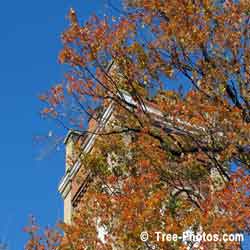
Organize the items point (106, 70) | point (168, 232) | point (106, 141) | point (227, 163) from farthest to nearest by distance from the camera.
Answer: point (106, 141) < point (106, 70) < point (227, 163) < point (168, 232)

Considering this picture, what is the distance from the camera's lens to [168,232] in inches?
480

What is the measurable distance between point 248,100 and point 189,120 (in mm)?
992

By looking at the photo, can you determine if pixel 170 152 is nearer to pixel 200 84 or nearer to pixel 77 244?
pixel 200 84

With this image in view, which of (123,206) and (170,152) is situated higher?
(170,152)

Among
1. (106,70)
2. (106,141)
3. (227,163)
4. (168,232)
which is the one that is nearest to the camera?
(168,232)

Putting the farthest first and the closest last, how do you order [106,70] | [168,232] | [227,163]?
[106,70] → [227,163] → [168,232]

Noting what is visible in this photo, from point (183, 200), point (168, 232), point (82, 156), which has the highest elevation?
point (82, 156)

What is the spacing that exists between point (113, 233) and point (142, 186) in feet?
2.99

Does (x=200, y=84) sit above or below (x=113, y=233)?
above

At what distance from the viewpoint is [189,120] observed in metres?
13.2

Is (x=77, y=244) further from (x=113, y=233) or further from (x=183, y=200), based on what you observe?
(x=183, y=200)

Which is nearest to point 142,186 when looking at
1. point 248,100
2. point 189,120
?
point 189,120

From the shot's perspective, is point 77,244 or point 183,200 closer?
point 183,200

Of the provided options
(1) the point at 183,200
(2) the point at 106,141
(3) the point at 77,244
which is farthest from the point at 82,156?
(1) the point at 183,200
